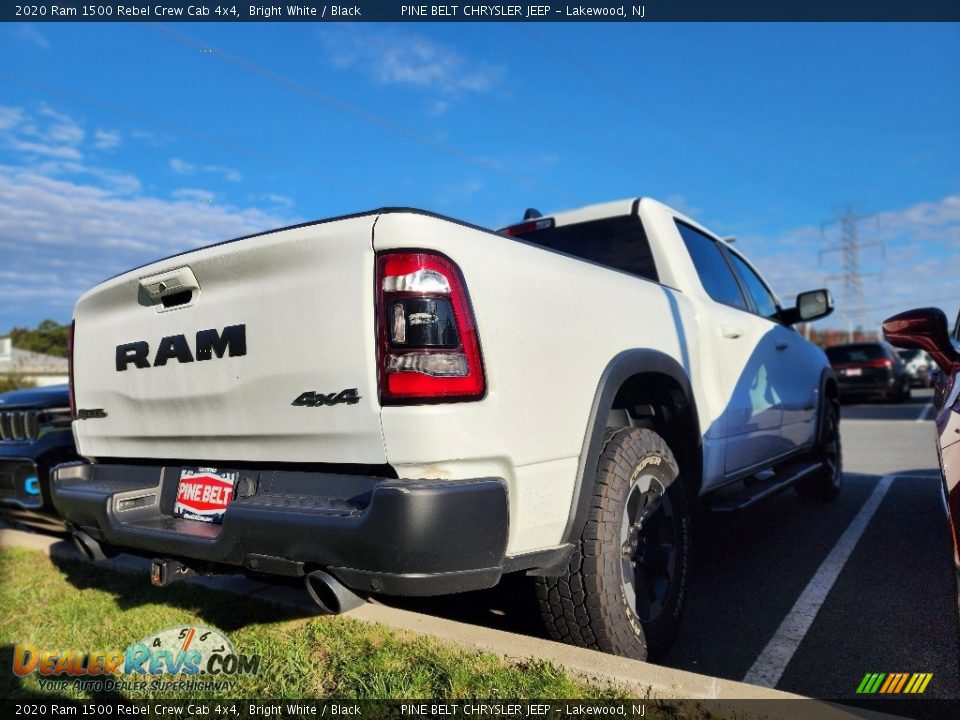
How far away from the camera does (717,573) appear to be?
394cm

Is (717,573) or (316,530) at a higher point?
(316,530)

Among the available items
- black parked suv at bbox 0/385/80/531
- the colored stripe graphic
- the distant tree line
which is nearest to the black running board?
the colored stripe graphic

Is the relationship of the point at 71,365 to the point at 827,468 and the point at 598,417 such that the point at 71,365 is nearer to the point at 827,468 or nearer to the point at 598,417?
the point at 598,417

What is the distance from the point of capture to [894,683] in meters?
2.54

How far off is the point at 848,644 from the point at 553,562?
5.13 ft

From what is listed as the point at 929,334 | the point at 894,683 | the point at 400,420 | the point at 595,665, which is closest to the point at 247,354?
the point at 400,420

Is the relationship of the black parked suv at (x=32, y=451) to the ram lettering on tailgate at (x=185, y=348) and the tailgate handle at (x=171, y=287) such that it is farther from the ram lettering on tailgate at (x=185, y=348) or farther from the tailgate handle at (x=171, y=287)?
the tailgate handle at (x=171, y=287)

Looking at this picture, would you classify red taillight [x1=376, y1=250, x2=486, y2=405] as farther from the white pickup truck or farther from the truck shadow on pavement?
the truck shadow on pavement

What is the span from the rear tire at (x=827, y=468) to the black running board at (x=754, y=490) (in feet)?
2.20

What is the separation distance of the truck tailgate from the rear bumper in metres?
0.11

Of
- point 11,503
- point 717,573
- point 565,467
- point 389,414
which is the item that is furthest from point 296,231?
point 717,573

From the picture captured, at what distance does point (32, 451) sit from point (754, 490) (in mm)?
3900

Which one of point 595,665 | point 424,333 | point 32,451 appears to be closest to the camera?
point 424,333

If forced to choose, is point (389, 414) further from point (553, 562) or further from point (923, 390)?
point (923, 390)
